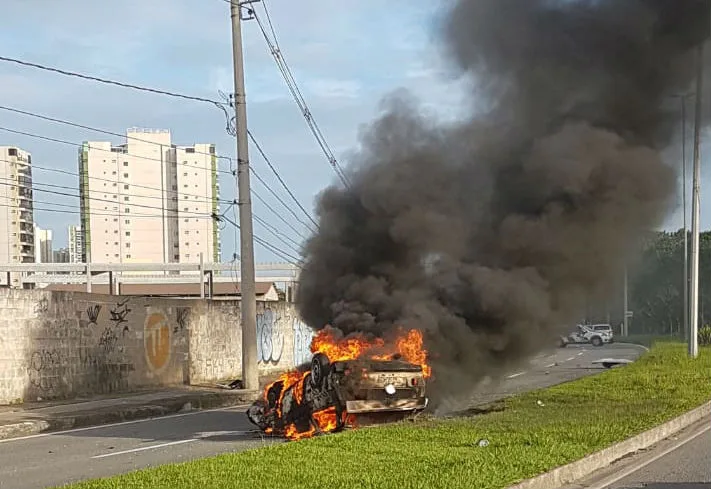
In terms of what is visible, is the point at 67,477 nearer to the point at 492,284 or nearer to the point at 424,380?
the point at 424,380

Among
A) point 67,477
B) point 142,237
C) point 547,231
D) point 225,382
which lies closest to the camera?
point 67,477

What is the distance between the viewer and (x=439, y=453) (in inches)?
347

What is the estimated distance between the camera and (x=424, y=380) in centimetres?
1188

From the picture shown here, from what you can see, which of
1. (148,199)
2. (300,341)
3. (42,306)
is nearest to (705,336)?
(300,341)

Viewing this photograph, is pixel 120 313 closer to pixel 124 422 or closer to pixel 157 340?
pixel 157 340

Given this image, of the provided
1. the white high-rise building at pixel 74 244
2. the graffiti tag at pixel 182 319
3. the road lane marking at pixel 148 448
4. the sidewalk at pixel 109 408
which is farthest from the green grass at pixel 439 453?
the white high-rise building at pixel 74 244

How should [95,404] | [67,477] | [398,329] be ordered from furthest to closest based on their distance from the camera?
[95,404] < [398,329] < [67,477]

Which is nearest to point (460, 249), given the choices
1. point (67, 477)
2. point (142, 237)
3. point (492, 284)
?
point (492, 284)

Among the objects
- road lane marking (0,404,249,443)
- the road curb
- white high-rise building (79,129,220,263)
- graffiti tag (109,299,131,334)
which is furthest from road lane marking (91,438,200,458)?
white high-rise building (79,129,220,263)

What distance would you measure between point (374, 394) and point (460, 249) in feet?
10.8

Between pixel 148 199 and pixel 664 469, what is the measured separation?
37709 millimetres

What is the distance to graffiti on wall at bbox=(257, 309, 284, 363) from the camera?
1055 inches

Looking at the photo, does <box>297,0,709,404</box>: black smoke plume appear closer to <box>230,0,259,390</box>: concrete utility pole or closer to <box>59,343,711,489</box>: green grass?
<box>59,343,711,489</box>: green grass

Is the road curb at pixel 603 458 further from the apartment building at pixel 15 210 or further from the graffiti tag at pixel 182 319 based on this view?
the apartment building at pixel 15 210
